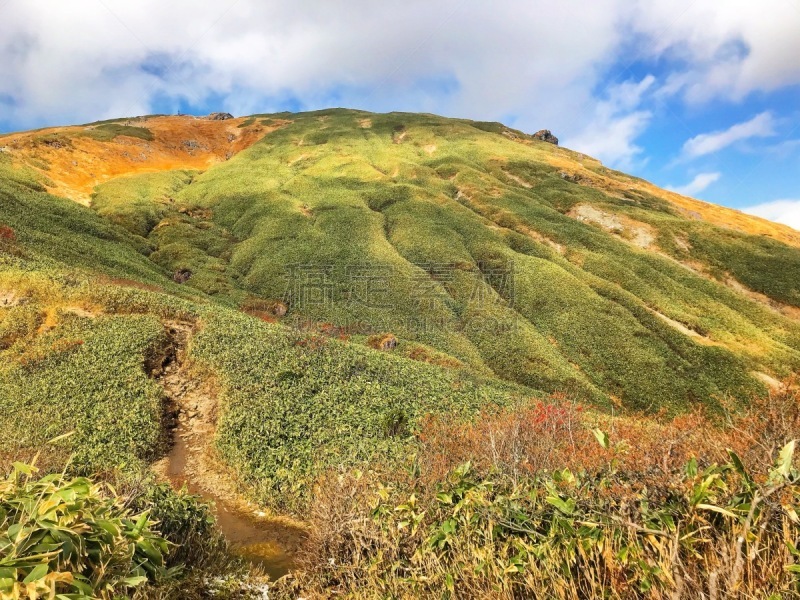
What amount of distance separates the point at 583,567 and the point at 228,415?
20.1m

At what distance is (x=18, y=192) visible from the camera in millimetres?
57094

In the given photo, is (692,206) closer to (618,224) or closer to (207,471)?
(618,224)

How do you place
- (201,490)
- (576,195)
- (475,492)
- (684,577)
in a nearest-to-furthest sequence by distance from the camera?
(684,577), (475,492), (201,490), (576,195)

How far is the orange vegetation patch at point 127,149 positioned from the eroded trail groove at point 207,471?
64.2 metres

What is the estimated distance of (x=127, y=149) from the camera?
101 meters

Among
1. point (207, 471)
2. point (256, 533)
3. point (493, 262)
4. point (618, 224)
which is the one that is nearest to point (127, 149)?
point (493, 262)

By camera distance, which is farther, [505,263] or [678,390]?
[505,263]

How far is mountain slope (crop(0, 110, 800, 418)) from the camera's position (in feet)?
152

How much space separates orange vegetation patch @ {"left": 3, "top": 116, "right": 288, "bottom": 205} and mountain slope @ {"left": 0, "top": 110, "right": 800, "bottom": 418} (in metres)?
1.76

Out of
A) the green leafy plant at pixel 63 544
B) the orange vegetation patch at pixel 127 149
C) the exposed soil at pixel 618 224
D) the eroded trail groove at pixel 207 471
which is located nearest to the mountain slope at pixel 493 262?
the exposed soil at pixel 618 224

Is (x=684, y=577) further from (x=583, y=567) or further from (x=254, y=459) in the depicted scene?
(x=254, y=459)

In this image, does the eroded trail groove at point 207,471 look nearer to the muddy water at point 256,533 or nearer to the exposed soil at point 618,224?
the muddy water at point 256,533

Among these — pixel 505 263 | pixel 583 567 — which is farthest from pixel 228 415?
pixel 505 263

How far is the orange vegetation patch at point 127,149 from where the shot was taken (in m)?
79.1
